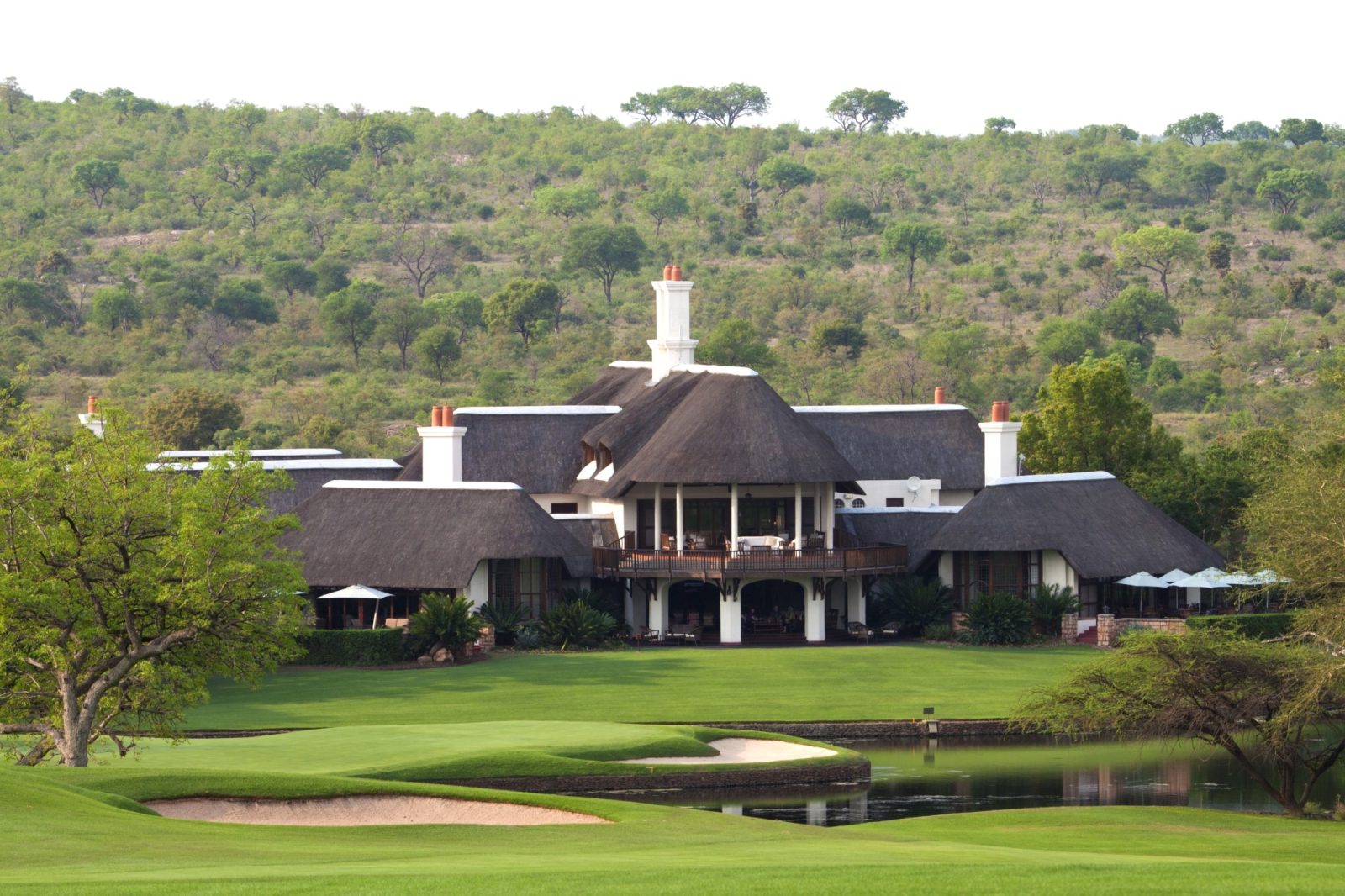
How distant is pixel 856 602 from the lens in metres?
60.7

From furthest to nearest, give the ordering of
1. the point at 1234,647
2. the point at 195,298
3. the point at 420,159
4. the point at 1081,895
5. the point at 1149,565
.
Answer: the point at 420,159 < the point at 195,298 < the point at 1149,565 < the point at 1234,647 < the point at 1081,895

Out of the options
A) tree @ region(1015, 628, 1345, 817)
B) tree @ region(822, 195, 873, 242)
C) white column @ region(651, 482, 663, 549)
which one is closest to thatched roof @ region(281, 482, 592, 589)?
white column @ region(651, 482, 663, 549)

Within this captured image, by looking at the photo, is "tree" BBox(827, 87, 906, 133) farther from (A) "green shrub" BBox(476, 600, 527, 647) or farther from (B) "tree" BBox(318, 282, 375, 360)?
(A) "green shrub" BBox(476, 600, 527, 647)

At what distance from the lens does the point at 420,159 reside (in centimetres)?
16225

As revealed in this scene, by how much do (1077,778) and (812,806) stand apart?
594cm

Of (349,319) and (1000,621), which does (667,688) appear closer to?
(1000,621)

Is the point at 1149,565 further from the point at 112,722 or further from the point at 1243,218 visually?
the point at 1243,218

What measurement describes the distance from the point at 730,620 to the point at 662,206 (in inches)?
3507

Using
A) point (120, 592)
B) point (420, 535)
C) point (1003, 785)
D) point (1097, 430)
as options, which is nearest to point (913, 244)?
point (1097, 430)

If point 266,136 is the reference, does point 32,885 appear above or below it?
below

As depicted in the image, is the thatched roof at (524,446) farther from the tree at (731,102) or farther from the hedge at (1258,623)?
the tree at (731,102)

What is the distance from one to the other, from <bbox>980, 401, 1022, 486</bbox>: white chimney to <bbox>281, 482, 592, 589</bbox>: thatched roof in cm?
1199

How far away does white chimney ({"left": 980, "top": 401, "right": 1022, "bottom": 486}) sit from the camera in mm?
63625

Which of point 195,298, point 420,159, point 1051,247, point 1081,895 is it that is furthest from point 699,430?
point 420,159
